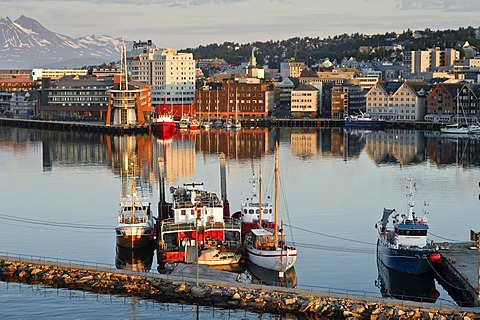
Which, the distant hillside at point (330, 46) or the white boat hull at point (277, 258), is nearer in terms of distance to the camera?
the white boat hull at point (277, 258)

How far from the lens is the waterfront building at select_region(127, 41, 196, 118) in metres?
64.8

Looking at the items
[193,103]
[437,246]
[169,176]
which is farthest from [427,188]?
[193,103]

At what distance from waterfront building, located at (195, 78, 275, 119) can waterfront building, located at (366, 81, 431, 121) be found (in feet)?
23.2

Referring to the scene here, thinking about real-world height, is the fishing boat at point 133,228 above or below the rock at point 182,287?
above

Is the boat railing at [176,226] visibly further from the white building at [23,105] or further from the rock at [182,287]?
the white building at [23,105]

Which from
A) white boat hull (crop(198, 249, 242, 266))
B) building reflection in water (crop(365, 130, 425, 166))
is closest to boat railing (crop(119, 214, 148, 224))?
white boat hull (crop(198, 249, 242, 266))

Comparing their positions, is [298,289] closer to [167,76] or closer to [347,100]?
[347,100]

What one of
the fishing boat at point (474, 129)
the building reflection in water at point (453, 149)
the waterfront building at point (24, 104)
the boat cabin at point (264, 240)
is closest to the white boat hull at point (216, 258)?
the boat cabin at point (264, 240)

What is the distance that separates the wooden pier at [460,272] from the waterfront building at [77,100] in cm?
4508

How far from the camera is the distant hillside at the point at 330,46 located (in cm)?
9820

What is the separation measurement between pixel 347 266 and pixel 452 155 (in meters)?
22.1

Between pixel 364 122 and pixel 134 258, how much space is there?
39878 mm

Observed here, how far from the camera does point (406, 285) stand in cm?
1473

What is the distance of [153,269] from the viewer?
15.8 metres
